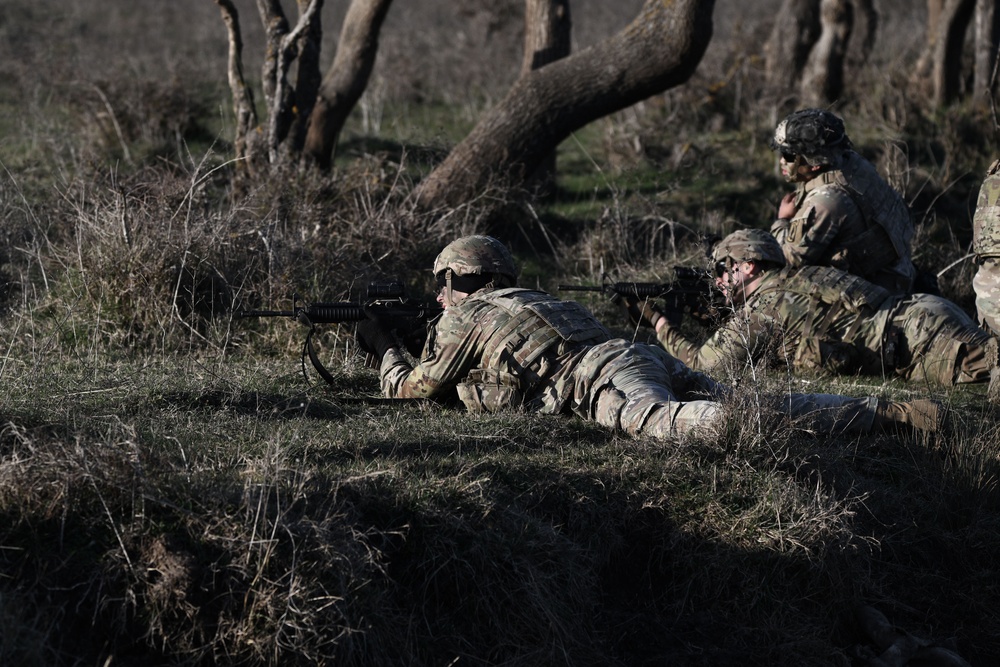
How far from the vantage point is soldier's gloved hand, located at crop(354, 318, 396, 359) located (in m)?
6.49

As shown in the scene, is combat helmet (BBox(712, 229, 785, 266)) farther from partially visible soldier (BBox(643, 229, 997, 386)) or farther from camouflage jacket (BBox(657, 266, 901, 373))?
camouflage jacket (BBox(657, 266, 901, 373))

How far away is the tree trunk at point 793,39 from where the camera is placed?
13.1 metres

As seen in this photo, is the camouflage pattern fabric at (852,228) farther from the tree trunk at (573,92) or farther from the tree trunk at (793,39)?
the tree trunk at (793,39)

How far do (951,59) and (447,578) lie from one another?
1042 cm

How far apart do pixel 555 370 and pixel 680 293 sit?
1984 mm

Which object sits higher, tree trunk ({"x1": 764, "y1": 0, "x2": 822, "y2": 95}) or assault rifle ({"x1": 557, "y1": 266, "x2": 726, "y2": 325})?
tree trunk ({"x1": 764, "y1": 0, "x2": 822, "y2": 95})

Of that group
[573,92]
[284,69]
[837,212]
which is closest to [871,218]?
[837,212]

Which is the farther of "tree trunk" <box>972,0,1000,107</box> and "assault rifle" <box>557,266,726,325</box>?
"tree trunk" <box>972,0,1000,107</box>

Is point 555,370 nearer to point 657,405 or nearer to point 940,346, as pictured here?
point 657,405

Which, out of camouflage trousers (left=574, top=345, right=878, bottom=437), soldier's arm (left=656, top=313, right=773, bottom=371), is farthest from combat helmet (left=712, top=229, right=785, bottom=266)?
camouflage trousers (left=574, top=345, right=878, bottom=437)

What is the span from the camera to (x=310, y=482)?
4.61 metres

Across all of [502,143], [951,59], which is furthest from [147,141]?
[951,59]

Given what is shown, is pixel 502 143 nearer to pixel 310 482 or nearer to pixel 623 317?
pixel 623 317

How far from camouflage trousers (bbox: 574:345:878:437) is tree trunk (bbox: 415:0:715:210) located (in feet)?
12.8
